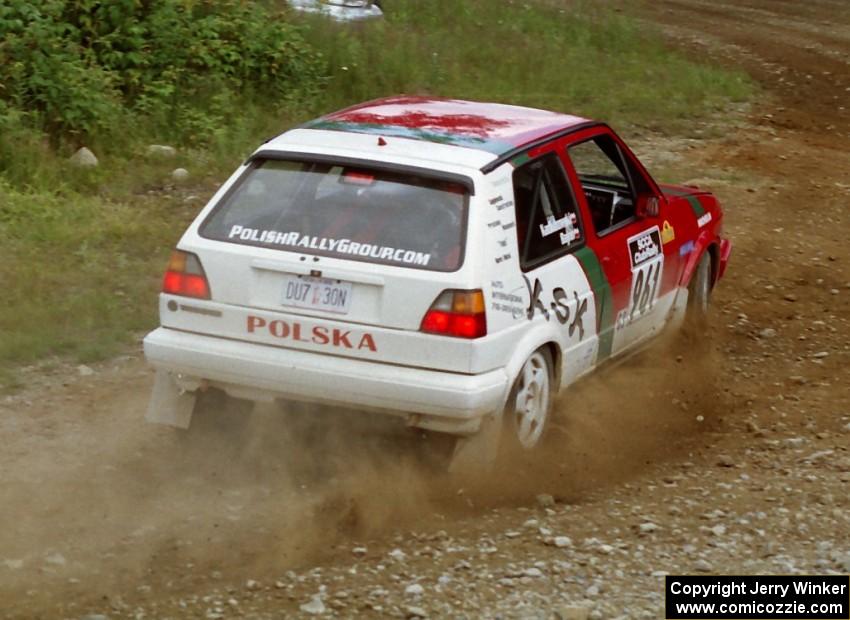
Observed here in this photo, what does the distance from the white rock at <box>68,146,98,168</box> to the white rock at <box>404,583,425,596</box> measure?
6.65m

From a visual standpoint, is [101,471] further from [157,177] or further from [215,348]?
[157,177]

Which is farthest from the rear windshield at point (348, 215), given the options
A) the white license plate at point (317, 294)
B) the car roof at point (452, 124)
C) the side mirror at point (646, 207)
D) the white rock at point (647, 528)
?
the side mirror at point (646, 207)

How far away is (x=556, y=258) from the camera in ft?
21.8

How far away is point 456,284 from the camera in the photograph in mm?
5875

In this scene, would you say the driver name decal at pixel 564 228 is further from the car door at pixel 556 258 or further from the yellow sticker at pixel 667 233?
the yellow sticker at pixel 667 233

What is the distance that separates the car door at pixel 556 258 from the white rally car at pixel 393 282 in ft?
0.03

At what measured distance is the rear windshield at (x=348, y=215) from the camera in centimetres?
602

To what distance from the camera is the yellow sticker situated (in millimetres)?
7793

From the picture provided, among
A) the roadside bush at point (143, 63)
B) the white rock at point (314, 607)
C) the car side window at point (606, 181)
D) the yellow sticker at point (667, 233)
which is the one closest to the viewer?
the white rock at point (314, 607)

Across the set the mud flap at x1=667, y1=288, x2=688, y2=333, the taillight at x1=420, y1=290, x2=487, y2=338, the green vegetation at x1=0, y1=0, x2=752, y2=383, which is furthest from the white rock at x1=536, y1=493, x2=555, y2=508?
the green vegetation at x1=0, y1=0, x2=752, y2=383

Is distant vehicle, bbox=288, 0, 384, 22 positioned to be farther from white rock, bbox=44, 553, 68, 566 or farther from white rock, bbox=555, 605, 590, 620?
white rock, bbox=555, 605, 590, 620

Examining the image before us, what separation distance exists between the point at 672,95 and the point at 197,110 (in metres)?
6.27

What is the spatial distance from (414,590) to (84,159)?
6.79 metres

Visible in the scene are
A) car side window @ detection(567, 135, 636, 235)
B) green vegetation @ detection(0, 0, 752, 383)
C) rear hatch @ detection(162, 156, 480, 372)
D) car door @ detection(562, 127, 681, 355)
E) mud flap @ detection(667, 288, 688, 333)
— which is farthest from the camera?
green vegetation @ detection(0, 0, 752, 383)
